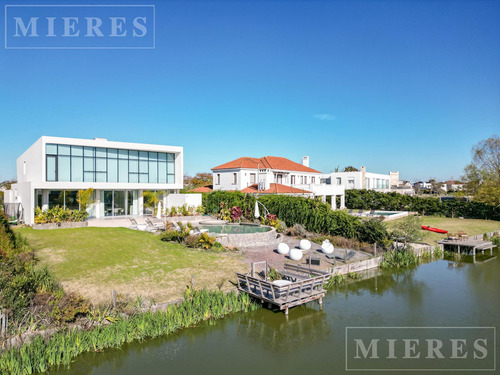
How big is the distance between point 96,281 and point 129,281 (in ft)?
3.90

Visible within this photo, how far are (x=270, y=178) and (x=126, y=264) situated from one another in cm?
2733

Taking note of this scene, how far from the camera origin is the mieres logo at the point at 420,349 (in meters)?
8.74

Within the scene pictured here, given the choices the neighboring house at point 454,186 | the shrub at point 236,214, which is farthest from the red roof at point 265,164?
the neighboring house at point 454,186

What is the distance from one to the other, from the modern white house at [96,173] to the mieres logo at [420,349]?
2320cm

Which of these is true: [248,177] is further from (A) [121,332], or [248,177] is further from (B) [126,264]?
(A) [121,332]

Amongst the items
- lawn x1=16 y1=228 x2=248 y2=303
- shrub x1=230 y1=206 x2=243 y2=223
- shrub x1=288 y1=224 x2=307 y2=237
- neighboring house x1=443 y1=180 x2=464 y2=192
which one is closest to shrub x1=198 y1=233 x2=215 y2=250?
lawn x1=16 y1=228 x2=248 y2=303

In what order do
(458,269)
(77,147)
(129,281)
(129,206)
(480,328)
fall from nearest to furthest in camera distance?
(480,328), (129,281), (458,269), (77,147), (129,206)

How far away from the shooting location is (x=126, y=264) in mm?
14820

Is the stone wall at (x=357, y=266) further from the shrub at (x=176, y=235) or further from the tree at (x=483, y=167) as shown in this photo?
the tree at (x=483, y=167)

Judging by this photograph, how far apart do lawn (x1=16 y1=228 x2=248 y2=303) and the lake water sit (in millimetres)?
2492

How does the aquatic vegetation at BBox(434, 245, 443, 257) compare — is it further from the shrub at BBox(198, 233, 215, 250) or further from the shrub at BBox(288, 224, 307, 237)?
the shrub at BBox(198, 233, 215, 250)

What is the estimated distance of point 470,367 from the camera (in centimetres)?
866

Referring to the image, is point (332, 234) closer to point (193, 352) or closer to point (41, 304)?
point (193, 352)

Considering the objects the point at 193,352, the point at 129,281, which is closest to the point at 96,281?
the point at 129,281
